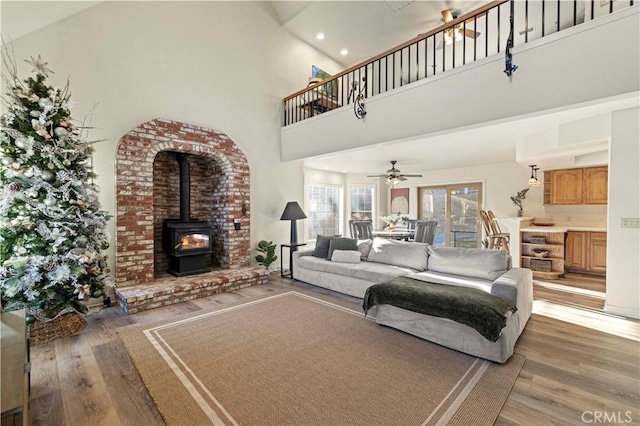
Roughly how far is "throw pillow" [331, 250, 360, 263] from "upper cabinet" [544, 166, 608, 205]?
499 cm

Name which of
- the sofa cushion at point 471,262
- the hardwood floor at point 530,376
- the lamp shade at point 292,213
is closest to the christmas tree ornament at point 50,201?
the hardwood floor at point 530,376

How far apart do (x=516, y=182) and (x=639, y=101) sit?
4.04 meters

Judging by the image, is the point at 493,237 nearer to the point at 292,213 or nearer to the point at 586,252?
the point at 586,252

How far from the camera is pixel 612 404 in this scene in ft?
6.23

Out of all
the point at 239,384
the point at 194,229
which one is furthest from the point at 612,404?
the point at 194,229

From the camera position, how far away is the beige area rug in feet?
5.99

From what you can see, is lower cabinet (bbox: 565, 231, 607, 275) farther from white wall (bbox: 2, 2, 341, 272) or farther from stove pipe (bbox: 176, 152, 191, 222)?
stove pipe (bbox: 176, 152, 191, 222)

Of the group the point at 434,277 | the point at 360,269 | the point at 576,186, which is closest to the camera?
the point at 434,277

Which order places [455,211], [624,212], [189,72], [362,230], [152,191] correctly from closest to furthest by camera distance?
[624,212], [152,191], [189,72], [362,230], [455,211]

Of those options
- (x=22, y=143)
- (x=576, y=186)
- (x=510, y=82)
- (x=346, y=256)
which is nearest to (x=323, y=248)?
(x=346, y=256)

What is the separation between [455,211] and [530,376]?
6340 millimetres

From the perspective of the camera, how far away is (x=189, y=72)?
15.4ft

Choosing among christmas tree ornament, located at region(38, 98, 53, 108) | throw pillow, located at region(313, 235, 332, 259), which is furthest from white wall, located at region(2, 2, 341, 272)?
throw pillow, located at region(313, 235, 332, 259)

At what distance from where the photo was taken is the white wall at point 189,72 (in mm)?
3701
